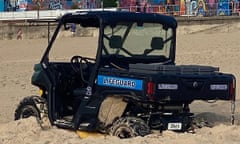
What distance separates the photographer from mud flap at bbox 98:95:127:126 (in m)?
8.30

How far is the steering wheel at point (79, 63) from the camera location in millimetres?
9016

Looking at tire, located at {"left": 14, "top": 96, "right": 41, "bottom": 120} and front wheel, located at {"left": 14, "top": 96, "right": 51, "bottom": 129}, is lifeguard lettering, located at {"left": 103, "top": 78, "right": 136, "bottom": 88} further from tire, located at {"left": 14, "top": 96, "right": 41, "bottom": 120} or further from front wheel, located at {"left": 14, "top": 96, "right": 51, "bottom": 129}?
tire, located at {"left": 14, "top": 96, "right": 41, "bottom": 120}

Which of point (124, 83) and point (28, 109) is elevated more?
point (124, 83)

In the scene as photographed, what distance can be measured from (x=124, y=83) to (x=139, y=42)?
1.23m

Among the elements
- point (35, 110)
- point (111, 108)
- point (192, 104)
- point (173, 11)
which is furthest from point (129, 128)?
point (173, 11)

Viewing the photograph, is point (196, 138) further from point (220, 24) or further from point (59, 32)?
Result: point (220, 24)

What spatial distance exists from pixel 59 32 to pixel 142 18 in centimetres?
115

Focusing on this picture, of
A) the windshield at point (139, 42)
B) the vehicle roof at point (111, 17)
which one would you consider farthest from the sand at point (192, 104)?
the vehicle roof at point (111, 17)

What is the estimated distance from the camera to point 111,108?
8.33 m

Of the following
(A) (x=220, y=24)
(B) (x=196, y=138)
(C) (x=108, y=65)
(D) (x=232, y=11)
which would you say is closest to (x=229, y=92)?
(B) (x=196, y=138)

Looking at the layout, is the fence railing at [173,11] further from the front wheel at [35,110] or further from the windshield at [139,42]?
the windshield at [139,42]

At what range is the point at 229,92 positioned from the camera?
8.28m

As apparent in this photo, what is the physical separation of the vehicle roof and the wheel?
4.34 feet

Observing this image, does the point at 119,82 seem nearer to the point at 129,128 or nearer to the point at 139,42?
the point at 129,128
